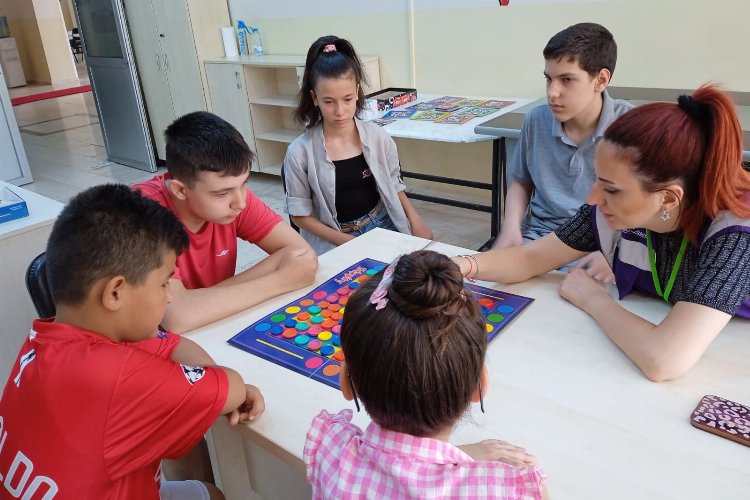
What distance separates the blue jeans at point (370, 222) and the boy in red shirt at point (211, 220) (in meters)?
0.51

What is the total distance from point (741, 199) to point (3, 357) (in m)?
2.24

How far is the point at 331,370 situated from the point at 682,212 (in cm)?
72

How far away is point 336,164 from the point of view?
1.99m

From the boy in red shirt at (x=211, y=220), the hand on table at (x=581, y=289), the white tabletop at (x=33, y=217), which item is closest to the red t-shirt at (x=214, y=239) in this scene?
the boy in red shirt at (x=211, y=220)

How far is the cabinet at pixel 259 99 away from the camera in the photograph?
430 centimetres

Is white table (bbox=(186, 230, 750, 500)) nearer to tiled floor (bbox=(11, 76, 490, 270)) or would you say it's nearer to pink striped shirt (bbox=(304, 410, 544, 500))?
pink striped shirt (bbox=(304, 410, 544, 500))

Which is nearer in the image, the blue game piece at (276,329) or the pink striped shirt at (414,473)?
the pink striped shirt at (414,473)

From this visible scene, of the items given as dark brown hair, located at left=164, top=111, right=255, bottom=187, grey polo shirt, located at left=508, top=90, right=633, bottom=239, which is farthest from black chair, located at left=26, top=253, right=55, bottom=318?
grey polo shirt, located at left=508, top=90, right=633, bottom=239

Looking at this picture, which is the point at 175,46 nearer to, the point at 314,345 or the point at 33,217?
the point at 33,217

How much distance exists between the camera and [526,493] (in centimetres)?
67

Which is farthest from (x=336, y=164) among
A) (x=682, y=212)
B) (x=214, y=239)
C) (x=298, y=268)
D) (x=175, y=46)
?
(x=175, y=46)

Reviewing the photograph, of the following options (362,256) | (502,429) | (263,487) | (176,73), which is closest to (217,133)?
(362,256)

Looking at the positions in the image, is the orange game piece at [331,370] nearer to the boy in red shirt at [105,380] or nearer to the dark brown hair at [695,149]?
the boy in red shirt at [105,380]

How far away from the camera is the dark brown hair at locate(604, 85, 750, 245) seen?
0.99 m
